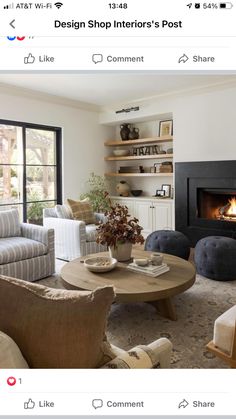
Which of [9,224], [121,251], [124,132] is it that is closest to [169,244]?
[121,251]

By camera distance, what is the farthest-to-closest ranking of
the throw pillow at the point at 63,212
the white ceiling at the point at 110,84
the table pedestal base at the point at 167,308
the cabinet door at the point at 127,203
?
1. the cabinet door at the point at 127,203
2. the throw pillow at the point at 63,212
3. the white ceiling at the point at 110,84
4. the table pedestal base at the point at 167,308

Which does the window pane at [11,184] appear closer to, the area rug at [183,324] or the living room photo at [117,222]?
the living room photo at [117,222]

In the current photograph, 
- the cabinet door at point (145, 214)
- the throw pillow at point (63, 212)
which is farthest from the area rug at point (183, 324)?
the cabinet door at point (145, 214)

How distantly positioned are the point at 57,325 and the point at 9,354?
0.13 m

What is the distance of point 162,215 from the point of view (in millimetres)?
4770

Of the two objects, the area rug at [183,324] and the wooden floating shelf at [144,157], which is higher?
the wooden floating shelf at [144,157]

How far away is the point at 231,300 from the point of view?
2.41m

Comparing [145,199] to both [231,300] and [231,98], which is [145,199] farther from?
[231,300]

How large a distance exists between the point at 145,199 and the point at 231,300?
275 centimetres

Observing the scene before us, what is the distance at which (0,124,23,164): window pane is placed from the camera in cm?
417

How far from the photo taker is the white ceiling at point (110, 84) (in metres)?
3.65

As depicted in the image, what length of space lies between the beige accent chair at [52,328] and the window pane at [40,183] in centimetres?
391

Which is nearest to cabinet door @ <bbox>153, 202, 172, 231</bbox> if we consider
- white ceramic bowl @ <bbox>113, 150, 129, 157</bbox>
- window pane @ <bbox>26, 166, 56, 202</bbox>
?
white ceramic bowl @ <bbox>113, 150, 129, 157</bbox>

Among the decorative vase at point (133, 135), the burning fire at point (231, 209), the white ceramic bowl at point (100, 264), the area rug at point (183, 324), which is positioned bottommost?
the area rug at point (183, 324)
